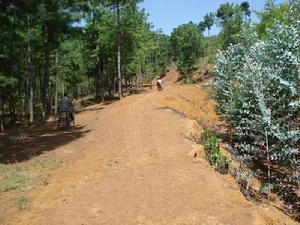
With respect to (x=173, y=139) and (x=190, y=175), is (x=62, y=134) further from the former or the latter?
(x=190, y=175)

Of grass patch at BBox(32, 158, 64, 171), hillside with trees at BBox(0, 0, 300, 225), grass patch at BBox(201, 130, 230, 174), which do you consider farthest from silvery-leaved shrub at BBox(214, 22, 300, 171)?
grass patch at BBox(32, 158, 64, 171)

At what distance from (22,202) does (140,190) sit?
9.74 ft

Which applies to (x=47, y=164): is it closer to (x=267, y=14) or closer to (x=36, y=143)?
(x=36, y=143)

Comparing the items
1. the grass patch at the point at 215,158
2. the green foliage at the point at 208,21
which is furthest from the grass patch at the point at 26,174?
the green foliage at the point at 208,21

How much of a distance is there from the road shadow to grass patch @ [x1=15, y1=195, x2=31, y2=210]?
14.0ft

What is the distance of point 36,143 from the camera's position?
60.2 feet

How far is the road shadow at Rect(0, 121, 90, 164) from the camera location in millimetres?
15961

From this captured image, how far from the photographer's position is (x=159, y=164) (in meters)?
12.7

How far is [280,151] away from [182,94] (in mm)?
19151

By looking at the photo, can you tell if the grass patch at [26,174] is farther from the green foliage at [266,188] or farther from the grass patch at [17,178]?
the green foliage at [266,188]

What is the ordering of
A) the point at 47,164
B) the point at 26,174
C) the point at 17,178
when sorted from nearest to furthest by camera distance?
the point at 17,178
the point at 26,174
the point at 47,164

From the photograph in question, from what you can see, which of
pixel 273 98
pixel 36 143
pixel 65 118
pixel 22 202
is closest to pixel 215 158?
pixel 273 98

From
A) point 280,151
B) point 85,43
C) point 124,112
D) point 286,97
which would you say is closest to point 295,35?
point 286,97

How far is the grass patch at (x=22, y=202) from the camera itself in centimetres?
1052
